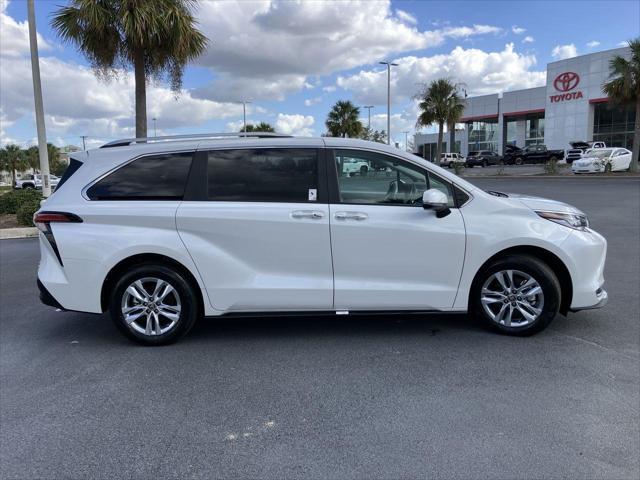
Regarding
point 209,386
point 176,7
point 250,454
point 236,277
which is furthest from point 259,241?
point 176,7

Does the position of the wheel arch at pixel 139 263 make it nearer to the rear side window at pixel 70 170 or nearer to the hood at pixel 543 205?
the rear side window at pixel 70 170

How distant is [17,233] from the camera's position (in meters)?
12.4

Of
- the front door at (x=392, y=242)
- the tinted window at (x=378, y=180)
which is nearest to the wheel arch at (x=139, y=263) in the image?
the front door at (x=392, y=242)

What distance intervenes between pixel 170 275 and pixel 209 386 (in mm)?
1100

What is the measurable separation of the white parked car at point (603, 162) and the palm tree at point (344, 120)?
22036 mm

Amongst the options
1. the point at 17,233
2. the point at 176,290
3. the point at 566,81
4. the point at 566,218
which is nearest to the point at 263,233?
the point at 176,290

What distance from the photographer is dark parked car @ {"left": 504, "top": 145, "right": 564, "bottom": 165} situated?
168ft

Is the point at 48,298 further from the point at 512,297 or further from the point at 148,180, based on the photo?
the point at 512,297

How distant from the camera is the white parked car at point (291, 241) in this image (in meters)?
4.43

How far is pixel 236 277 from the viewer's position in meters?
4.47

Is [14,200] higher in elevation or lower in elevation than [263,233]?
lower

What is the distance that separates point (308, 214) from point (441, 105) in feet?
134

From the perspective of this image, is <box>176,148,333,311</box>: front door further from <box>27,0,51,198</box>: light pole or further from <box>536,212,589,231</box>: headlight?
<box>27,0,51,198</box>: light pole

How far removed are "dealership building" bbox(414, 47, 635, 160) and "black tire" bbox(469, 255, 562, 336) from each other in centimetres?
4756
